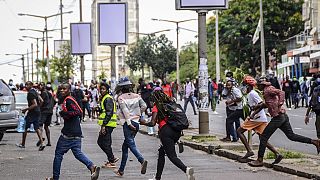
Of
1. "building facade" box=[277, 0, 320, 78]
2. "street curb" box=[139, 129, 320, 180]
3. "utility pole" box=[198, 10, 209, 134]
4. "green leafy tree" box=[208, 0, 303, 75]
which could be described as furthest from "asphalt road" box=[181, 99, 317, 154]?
"green leafy tree" box=[208, 0, 303, 75]

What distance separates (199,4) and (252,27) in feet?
181

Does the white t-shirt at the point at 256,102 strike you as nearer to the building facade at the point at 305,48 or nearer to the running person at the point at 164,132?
the running person at the point at 164,132

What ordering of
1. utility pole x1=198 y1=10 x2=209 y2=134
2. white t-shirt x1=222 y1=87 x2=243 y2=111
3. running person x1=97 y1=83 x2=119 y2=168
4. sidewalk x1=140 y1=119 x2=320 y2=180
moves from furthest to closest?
utility pole x1=198 y1=10 x2=209 y2=134, white t-shirt x1=222 y1=87 x2=243 y2=111, running person x1=97 y1=83 x2=119 y2=168, sidewalk x1=140 y1=119 x2=320 y2=180

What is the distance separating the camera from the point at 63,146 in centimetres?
1371

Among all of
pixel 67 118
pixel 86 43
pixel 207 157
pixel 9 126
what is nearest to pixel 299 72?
pixel 86 43

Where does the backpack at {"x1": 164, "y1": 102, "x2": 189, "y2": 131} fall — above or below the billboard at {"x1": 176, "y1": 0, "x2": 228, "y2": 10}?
below

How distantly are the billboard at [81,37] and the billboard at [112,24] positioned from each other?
29.3 ft

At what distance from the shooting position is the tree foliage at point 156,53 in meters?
90.1

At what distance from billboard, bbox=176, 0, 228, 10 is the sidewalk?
11.4ft

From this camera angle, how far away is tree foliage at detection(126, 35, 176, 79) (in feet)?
296

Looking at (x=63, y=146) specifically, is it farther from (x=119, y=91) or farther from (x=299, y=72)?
(x=299, y=72)

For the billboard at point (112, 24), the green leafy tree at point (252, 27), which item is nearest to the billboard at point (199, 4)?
the billboard at point (112, 24)

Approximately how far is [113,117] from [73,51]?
30.3 m

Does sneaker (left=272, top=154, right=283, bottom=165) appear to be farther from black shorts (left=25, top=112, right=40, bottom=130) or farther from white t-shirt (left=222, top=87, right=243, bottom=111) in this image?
black shorts (left=25, top=112, right=40, bottom=130)
